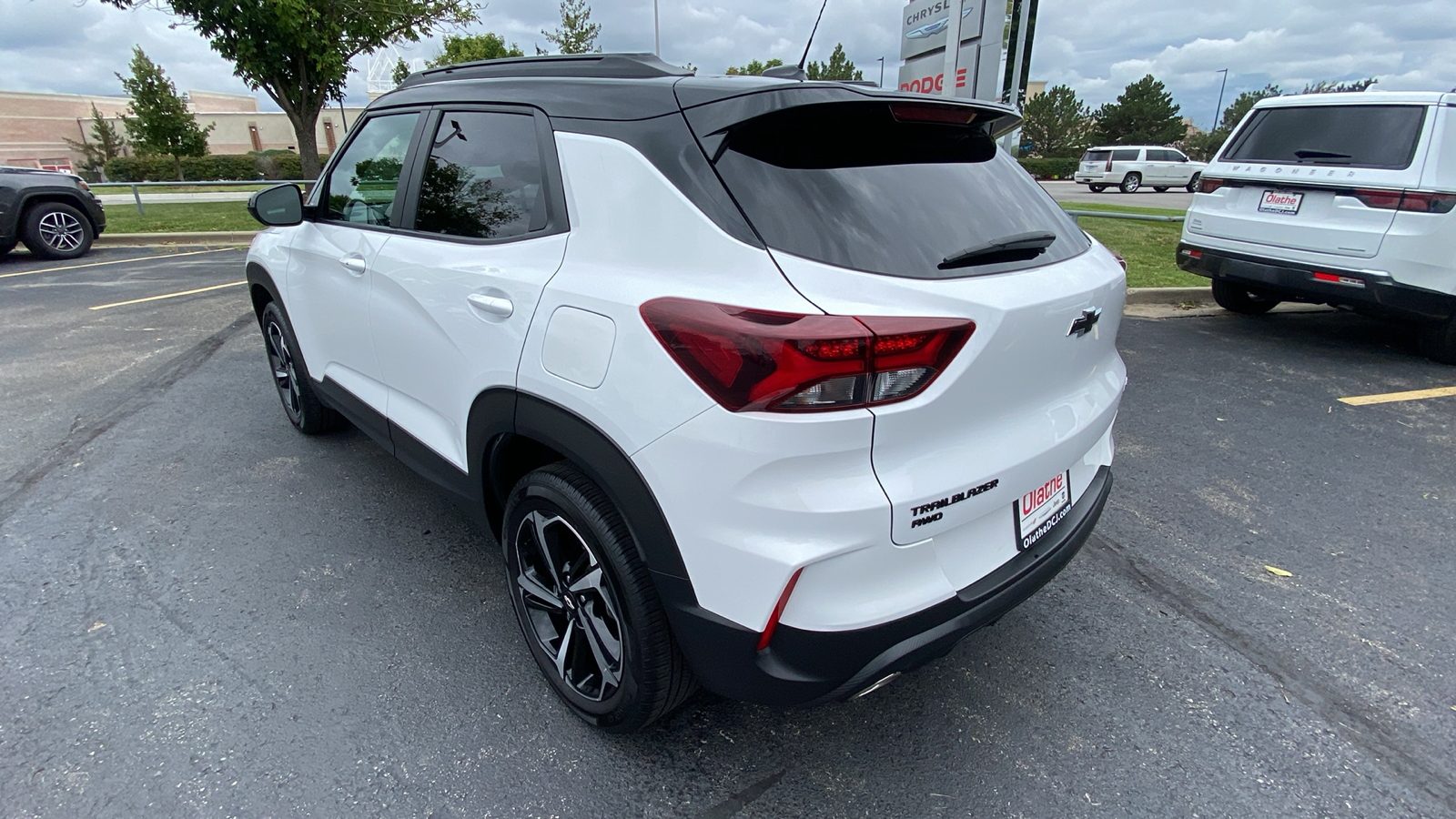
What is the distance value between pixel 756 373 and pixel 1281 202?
19.6ft

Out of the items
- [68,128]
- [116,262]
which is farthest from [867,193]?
[68,128]

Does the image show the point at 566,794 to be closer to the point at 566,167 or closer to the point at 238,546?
the point at 566,167

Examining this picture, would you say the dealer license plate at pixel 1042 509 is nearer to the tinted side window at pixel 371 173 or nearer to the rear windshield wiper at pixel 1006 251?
the rear windshield wiper at pixel 1006 251

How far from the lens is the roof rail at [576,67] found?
2.18 meters

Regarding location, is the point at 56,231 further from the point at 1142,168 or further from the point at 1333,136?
the point at 1142,168

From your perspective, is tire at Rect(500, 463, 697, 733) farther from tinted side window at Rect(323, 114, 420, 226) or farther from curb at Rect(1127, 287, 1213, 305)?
curb at Rect(1127, 287, 1213, 305)

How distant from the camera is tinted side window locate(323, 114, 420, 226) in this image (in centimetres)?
291

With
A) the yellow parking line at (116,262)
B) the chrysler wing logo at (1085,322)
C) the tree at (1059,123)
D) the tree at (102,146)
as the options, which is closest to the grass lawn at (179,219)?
the yellow parking line at (116,262)

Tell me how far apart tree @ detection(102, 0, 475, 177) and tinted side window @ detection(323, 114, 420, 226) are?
43.4 ft

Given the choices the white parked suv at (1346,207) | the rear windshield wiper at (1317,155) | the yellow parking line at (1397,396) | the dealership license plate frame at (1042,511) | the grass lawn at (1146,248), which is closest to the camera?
the dealership license plate frame at (1042,511)

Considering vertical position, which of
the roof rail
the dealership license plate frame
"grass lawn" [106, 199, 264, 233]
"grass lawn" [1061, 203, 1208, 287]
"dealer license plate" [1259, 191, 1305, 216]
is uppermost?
the roof rail

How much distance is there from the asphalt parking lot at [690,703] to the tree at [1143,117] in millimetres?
70046

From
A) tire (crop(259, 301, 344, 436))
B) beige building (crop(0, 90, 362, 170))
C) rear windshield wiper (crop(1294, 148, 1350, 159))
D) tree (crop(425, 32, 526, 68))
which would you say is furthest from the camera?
beige building (crop(0, 90, 362, 170))

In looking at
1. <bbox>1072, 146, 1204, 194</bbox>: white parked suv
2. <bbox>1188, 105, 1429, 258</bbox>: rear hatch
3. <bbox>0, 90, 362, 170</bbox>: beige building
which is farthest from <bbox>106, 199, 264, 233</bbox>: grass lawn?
<bbox>0, 90, 362, 170</bbox>: beige building
